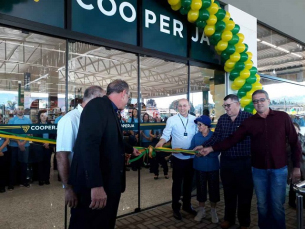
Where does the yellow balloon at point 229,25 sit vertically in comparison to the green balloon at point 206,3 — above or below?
below

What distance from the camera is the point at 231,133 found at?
297cm

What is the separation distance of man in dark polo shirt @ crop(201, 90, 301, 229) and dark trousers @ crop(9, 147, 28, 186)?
11.4ft

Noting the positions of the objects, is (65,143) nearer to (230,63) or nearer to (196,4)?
(196,4)

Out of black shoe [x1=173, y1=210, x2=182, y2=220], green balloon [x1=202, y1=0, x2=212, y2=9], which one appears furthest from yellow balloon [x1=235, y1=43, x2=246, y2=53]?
black shoe [x1=173, y1=210, x2=182, y2=220]

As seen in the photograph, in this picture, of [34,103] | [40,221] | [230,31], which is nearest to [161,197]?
[40,221]

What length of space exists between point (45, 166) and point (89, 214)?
10.9ft

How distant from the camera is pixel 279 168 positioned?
8.00ft

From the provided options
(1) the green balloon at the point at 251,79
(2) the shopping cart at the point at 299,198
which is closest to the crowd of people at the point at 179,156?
(2) the shopping cart at the point at 299,198

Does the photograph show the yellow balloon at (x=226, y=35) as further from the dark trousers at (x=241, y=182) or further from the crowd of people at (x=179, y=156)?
the dark trousers at (x=241, y=182)

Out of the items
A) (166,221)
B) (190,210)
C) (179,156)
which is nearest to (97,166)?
(179,156)

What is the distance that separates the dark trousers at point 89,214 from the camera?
5.49 feet

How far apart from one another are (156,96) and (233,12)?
2.63 meters

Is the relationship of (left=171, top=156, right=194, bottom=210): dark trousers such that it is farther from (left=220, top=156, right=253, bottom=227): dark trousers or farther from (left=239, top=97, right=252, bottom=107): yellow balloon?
(left=239, top=97, right=252, bottom=107): yellow balloon

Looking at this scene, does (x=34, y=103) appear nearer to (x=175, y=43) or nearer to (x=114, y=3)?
(x=114, y=3)
